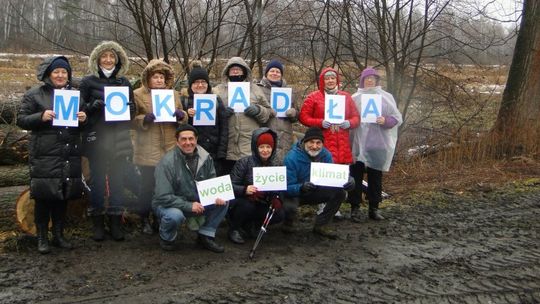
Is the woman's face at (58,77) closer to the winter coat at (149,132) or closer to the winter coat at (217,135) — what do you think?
the winter coat at (149,132)

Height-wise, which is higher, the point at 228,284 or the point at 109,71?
the point at 109,71

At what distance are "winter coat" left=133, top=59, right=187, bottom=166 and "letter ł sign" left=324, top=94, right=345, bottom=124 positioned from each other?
5.28 ft

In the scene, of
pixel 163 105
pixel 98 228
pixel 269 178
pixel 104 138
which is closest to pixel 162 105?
pixel 163 105

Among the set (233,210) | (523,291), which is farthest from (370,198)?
(523,291)

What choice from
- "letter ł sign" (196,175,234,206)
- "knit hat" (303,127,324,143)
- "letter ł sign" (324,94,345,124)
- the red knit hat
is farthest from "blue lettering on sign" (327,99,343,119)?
"letter ł sign" (196,175,234,206)

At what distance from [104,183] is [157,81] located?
3.80 ft

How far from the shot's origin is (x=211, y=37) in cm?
837

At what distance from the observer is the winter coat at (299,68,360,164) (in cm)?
614

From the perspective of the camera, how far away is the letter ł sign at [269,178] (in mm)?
5367

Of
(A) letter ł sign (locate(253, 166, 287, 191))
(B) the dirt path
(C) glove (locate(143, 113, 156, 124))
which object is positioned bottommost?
(B) the dirt path

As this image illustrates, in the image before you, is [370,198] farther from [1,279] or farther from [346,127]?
[1,279]

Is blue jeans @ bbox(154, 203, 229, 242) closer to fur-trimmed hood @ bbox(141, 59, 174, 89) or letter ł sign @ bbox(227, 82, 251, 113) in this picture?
letter ł sign @ bbox(227, 82, 251, 113)

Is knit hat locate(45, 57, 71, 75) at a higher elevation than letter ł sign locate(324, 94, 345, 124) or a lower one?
higher

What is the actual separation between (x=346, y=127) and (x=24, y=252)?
3577mm
